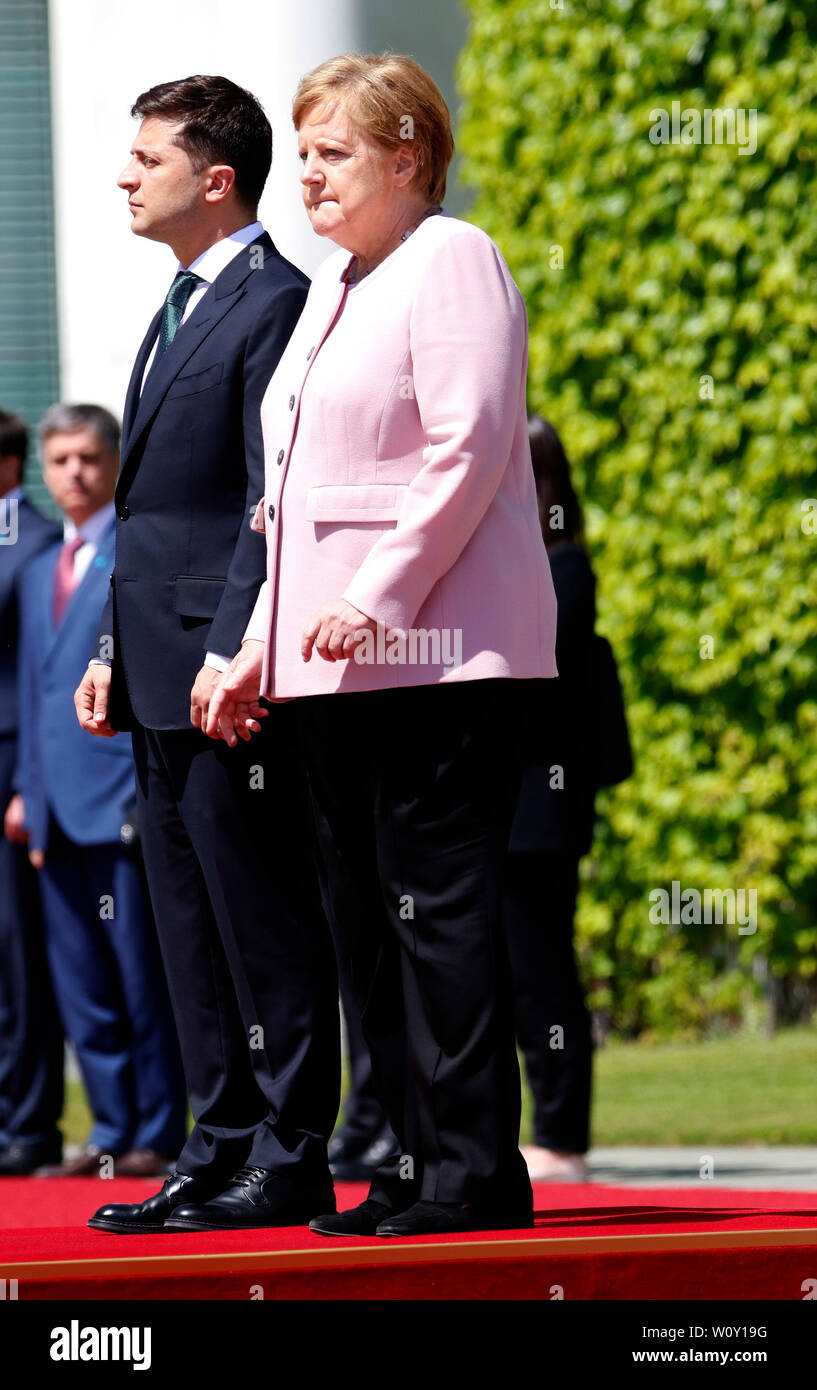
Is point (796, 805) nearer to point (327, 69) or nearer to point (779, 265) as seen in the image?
point (779, 265)

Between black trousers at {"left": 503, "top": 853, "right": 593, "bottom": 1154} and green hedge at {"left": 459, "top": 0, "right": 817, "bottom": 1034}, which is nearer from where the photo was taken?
black trousers at {"left": 503, "top": 853, "right": 593, "bottom": 1154}

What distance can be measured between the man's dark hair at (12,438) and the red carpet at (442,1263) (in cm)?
348

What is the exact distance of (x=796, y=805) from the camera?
8328 millimetres

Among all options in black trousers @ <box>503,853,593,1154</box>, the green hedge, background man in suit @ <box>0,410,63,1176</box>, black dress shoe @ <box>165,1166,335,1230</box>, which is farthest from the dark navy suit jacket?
the green hedge

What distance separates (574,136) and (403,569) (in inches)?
236

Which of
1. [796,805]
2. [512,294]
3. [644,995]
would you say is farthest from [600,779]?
[644,995]

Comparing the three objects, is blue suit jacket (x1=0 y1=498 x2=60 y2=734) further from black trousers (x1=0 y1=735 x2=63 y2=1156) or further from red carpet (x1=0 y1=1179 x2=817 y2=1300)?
red carpet (x1=0 y1=1179 x2=817 y2=1300)

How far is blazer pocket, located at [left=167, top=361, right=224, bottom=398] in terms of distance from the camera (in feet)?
11.9

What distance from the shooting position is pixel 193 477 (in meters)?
3.64

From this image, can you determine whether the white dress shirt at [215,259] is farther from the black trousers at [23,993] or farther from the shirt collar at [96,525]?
the black trousers at [23,993]

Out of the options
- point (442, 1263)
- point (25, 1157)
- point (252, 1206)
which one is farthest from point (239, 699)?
point (25, 1157)

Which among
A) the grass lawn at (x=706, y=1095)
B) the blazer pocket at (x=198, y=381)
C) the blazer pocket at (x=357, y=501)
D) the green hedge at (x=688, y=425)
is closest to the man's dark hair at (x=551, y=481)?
the blazer pocket at (x=198, y=381)

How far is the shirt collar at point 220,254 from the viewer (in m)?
3.74

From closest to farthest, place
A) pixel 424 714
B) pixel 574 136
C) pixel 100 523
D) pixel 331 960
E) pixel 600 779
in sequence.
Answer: pixel 424 714
pixel 331 960
pixel 600 779
pixel 100 523
pixel 574 136
